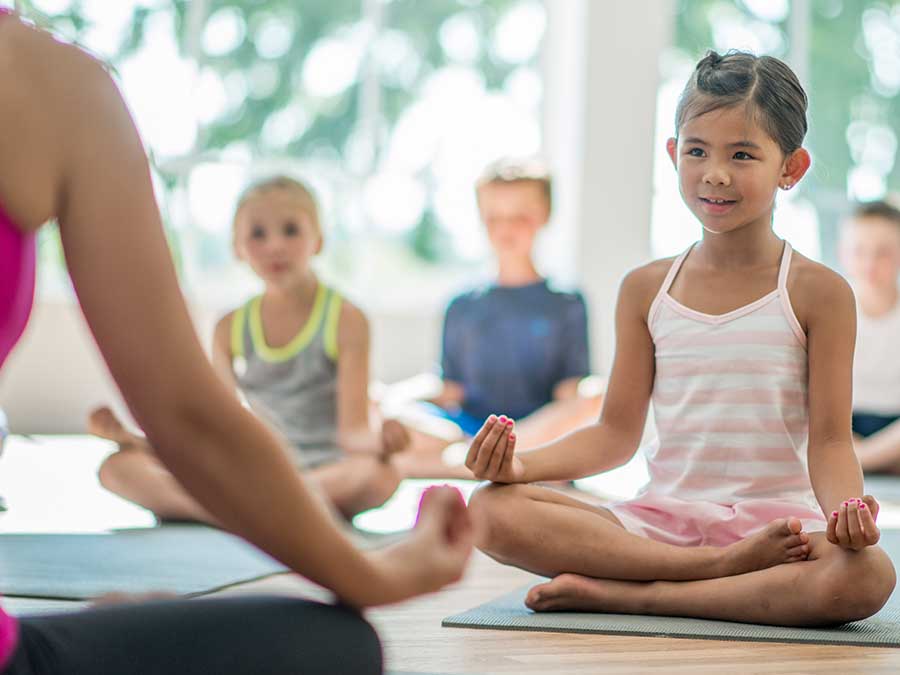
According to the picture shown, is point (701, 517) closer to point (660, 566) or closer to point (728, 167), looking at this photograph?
point (660, 566)

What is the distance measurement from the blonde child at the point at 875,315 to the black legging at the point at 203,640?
2995 millimetres

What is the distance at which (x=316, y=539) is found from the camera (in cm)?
80

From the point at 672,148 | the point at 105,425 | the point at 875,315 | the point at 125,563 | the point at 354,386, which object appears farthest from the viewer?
the point at 875,315

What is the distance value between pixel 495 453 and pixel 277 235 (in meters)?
1.26

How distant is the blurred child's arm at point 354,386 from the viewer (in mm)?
2637

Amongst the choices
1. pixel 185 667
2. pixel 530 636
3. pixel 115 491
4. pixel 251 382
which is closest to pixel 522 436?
pixel 251 382

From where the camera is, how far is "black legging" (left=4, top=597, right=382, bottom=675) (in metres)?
0.79

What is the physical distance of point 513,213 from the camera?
357 centimetres

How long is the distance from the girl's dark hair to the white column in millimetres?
2857

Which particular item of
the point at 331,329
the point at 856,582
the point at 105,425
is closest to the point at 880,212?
the point at 331,329

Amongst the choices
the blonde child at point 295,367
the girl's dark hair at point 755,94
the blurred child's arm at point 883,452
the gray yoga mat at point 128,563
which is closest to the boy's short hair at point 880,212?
the blurred child's arm at point 883,452

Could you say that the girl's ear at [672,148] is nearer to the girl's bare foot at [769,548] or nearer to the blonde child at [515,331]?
the girl's bare foot at [769,548]

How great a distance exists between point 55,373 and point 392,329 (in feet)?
3.93

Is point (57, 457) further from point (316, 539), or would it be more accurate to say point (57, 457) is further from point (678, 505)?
point (316, 539)
